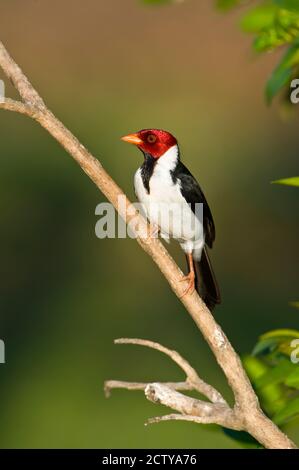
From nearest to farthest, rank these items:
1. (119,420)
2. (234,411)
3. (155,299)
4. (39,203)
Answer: (234,411)
(119,420)
(155,299)
(39,203)

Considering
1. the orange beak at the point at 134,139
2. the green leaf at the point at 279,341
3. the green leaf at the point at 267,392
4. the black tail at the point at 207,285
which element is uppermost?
the orange beak at the point at 134,139

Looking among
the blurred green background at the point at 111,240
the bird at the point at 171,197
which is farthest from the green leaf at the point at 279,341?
the blurred green background at the point at 111,240

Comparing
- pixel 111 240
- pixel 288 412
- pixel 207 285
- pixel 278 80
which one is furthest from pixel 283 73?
pixel 111 240

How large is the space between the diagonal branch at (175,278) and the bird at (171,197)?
551 mm

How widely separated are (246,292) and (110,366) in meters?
1.01

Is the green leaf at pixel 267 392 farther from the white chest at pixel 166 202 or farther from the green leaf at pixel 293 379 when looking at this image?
the white chest at pixel 166 202

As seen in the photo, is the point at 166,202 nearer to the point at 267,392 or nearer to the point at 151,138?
the point at 151,138

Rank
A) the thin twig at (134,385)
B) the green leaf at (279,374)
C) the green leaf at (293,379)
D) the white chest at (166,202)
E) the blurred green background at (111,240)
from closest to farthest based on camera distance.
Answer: the green leaf at (293,379), the green leaf at (279,374), the thin twig at (134,385), the white chest at (166,202), the blurred green background at (111,240)

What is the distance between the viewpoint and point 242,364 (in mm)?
1404

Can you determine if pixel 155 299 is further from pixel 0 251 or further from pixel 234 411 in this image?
pixel 234 411

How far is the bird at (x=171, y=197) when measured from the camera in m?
2.00

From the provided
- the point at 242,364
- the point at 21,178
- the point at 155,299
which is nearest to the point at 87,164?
the point at 242,364

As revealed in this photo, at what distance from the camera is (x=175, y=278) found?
1.42m

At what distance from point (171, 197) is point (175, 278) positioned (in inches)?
23.7
